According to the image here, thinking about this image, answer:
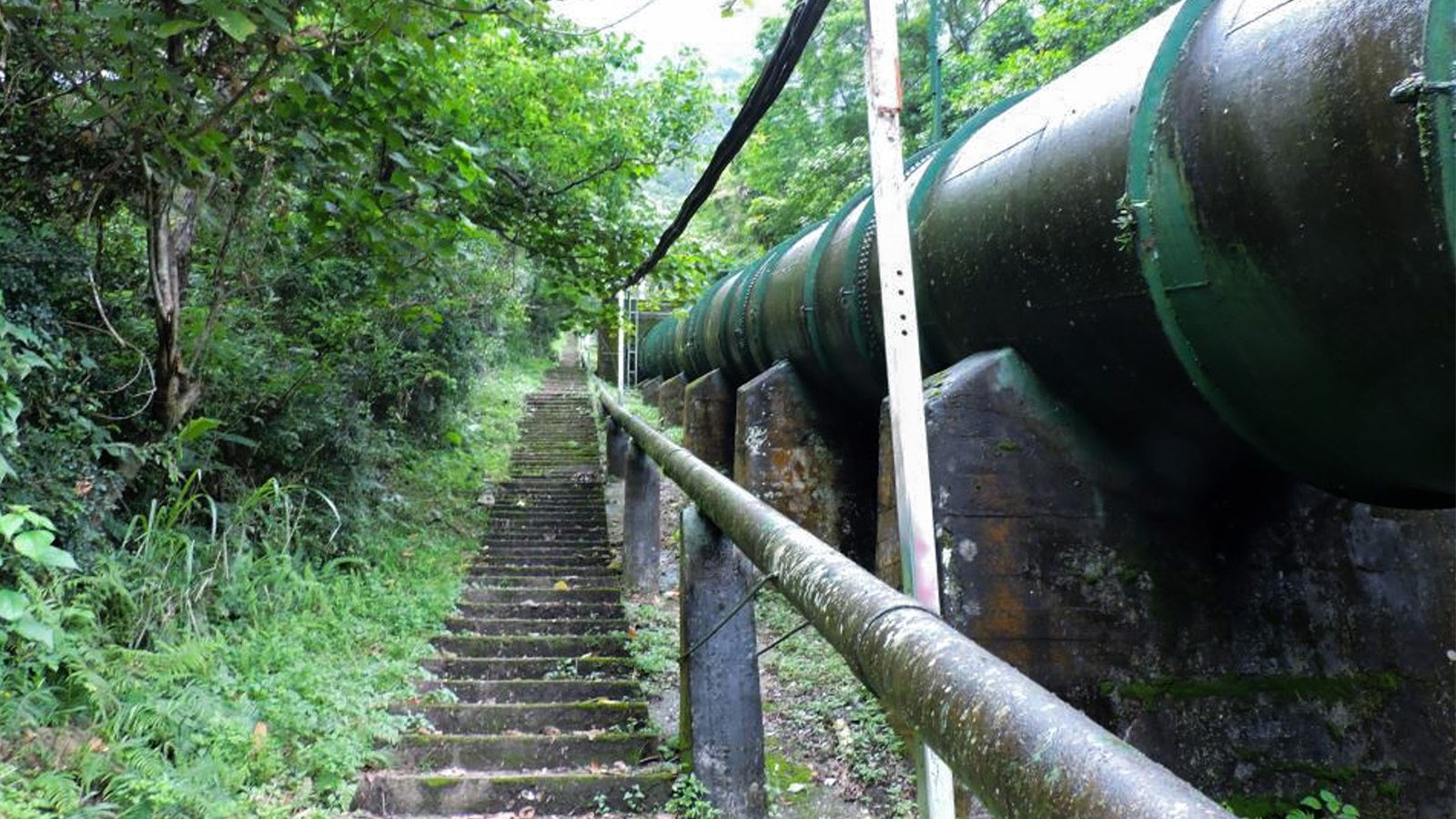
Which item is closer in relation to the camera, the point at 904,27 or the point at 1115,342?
the point at 1115,342

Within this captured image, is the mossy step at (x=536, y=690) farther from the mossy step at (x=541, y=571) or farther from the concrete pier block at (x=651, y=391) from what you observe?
the concrete pier block at (x=651, y=391)

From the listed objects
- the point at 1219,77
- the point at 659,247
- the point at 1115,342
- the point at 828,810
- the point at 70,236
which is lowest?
the point at 828,810

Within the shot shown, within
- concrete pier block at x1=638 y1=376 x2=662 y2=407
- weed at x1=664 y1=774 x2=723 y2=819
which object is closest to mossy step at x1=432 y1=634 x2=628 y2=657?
→ weed at x1=664 y1=774 x2=723 y2=819

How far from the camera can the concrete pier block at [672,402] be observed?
14.0 m

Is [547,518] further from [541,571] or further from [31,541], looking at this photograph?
[31,541]

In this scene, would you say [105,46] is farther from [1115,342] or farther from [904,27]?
[904,27]

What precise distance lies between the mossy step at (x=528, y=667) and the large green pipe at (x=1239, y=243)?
10.6 ft

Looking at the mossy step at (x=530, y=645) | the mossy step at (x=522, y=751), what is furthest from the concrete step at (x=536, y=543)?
the mossy step at (x=522, y=751)

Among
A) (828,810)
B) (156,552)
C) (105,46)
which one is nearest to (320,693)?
(156,552)

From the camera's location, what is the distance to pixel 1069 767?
93 centimetres

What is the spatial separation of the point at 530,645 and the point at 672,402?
8.54m

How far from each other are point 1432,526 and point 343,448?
7359mm

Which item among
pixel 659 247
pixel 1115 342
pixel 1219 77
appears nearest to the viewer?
pixel 1219 77

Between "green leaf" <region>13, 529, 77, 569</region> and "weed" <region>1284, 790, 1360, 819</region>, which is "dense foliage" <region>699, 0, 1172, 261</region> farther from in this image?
"green leaf" <region>13, 529, 77, 569</region>
